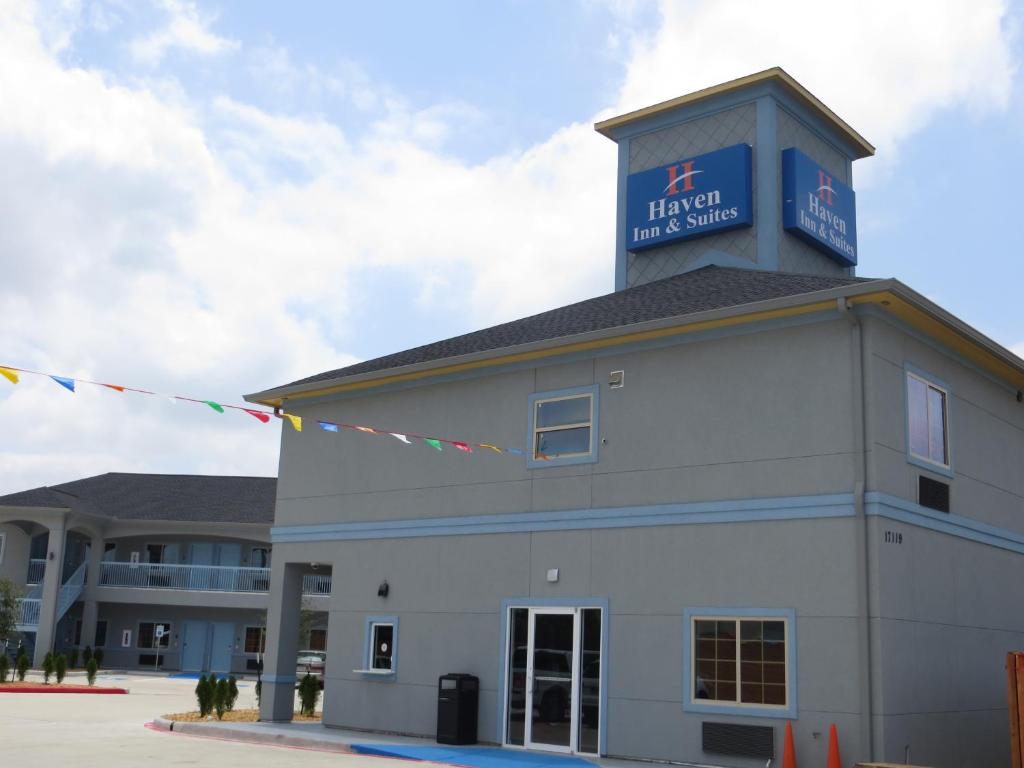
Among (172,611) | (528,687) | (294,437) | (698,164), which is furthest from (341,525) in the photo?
(172,611)

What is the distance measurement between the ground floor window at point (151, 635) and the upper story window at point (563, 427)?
31.6 m

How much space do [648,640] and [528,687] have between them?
2.26 metres

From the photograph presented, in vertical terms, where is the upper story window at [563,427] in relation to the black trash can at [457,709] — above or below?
above

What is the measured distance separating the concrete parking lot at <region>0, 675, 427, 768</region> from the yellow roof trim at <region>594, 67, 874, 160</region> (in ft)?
49.0

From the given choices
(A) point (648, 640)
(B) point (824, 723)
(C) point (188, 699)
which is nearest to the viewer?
(B) point (824, 723)

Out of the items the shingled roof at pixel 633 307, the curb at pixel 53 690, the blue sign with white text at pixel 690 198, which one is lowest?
the curb at pixel 53 690

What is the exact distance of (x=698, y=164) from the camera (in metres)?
23.6

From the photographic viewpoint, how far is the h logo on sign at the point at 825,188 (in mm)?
23766

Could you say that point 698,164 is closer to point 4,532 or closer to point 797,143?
point 797,143

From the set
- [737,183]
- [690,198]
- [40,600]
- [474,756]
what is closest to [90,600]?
[40,600]

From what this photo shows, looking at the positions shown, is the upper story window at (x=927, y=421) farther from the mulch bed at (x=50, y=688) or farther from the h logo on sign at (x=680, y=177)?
the mulch bed at (x=50, y=688)

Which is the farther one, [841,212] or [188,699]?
[188,699]

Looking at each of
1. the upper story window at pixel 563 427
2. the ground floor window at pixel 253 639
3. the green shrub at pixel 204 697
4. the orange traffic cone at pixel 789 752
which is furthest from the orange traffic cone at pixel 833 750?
the ground floor window at pixel 253 639

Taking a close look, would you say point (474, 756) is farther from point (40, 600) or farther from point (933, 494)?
point (40, 600)
